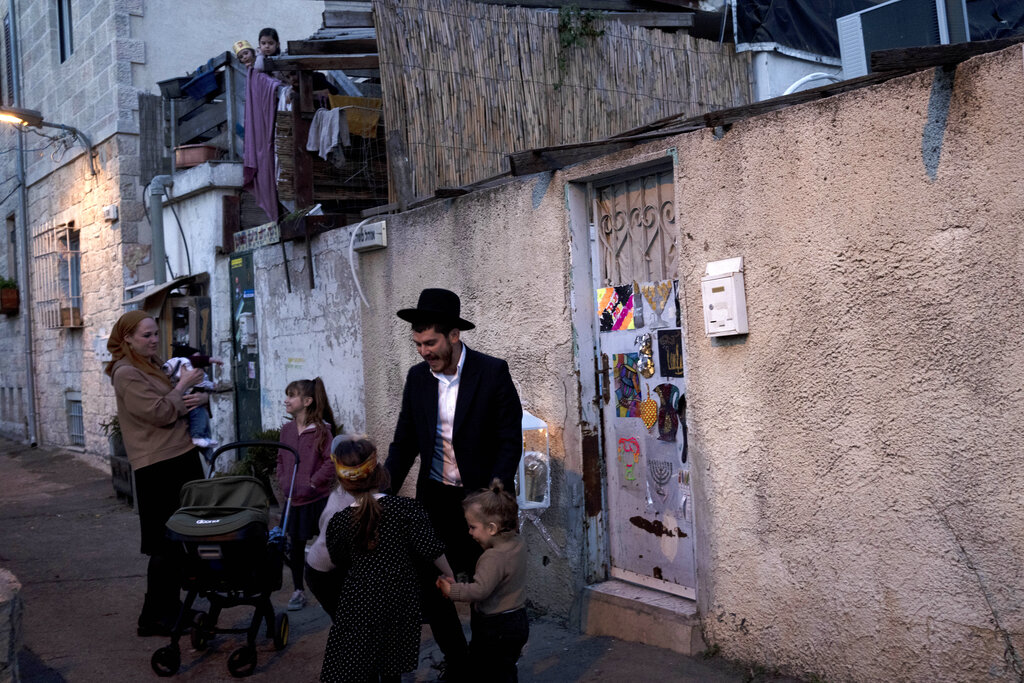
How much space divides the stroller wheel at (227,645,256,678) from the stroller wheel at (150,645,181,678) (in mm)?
256

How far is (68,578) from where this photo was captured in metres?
7.11

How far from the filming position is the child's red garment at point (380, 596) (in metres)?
3.85

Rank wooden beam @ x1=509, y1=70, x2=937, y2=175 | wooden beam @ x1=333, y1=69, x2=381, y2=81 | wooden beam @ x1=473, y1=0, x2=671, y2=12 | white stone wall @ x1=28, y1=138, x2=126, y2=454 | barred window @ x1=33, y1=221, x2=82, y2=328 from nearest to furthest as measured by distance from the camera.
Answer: wooden beam @ x1=509, y1=70, x2=937, y2=175 < wooden beam @ x1=473, y1=0, x2=671, y2=12 < wooden beam @ x1=333, y1=69, x2=381, y2=81 < white stone wall @ x1=28, y1=138, x2=126, y2=454 < barred window @ x1=33, y1=221, x2=82, y2=328

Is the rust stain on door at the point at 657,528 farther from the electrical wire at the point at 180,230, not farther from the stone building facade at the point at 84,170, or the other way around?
the stone building facade at the point at 84,170

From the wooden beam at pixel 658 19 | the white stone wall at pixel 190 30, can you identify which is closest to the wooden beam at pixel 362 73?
the white stone wall at pixel 190 30

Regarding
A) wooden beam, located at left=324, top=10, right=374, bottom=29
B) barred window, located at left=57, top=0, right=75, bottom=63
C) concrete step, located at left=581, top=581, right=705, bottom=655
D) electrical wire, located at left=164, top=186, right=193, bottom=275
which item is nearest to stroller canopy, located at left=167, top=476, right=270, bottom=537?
concrete step, located at left=581, top=581, right=705, bottom=655

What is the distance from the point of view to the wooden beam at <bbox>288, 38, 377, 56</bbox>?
8.85m

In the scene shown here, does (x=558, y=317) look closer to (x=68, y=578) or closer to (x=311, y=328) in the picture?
(x=311, y=328)

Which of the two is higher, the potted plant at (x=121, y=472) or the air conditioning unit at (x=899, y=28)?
the air conditioning unit at (x=899, y=28)

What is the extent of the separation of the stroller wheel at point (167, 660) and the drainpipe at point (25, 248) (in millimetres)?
11670

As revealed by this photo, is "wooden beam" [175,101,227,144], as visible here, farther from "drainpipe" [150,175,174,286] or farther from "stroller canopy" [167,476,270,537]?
"stroller canopy" [167,476,270,537]

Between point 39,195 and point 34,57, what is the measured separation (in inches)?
79.3

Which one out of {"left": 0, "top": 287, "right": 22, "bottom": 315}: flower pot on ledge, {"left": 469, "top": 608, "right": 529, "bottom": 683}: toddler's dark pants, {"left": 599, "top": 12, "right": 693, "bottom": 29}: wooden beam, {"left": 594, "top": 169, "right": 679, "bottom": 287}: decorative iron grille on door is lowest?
{"left": 469, "top": 608, "right": 529, "bottom": 683}: toddler's dark pants

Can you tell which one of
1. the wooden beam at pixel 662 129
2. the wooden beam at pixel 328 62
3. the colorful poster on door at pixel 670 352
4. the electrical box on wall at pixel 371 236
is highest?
the wooden beam at pixel 328 62
